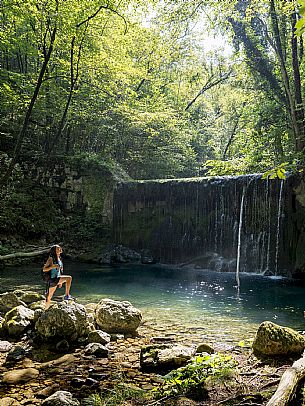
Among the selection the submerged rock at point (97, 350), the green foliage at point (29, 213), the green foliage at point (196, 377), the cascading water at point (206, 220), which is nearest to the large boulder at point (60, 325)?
the submerged rock at point (97, 350)

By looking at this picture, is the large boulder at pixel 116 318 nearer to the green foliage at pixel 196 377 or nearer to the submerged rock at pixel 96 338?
the submerged rock at pixel 96 338

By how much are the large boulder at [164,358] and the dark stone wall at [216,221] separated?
8572 mm

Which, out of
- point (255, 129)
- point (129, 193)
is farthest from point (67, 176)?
point (255, 129)

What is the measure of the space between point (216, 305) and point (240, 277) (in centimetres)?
462

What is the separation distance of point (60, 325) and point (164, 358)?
156cm

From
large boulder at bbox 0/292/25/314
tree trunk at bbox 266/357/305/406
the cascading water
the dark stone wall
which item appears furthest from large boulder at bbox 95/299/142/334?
the cascading water

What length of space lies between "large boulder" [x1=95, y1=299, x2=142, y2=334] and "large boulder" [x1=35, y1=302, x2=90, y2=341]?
1.68 feet

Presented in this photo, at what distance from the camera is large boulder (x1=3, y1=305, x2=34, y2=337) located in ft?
16.5

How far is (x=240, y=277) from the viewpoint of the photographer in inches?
467

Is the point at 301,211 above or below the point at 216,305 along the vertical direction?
above

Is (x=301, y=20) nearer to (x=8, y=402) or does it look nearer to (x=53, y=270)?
(x=8, y=402)

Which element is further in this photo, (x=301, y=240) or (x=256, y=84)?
(x=256, y=84)

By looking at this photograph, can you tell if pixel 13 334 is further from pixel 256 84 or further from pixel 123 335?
pixel 256 84

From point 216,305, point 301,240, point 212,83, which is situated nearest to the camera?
point 216,305
